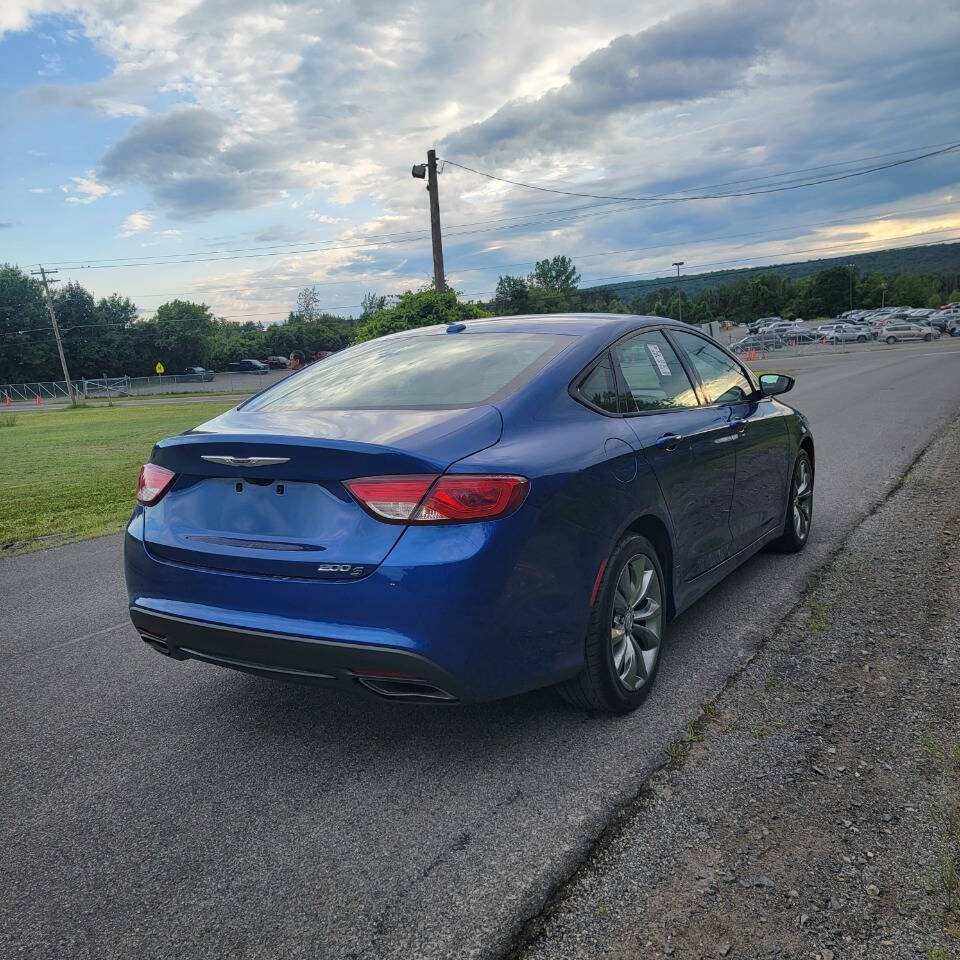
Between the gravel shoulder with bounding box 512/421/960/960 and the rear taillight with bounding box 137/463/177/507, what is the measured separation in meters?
2.05

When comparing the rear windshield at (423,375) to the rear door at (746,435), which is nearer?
the rear windshield at (423,375)

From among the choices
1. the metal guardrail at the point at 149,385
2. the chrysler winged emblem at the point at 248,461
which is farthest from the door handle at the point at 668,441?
the metal guardrail at the point at 149,385

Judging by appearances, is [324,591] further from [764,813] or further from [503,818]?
[764,813]

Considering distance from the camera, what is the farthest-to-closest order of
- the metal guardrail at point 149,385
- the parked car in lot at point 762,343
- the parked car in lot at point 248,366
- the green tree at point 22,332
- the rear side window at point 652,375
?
1. the green tree at point 22,332
2. the parked car in lot at point 248,366
3. the parked car in lot at point 762,343
4. the metal guardrail at point 149,385
5. the rear side window at point 652,375

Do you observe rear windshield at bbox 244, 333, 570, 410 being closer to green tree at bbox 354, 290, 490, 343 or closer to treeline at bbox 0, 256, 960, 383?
green tree at bbox 354, 290, 490, 343

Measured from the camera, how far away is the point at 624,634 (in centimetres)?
343

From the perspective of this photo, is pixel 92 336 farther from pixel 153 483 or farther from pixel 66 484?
pixel 153 483

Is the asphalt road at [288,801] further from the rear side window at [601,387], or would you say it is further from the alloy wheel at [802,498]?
the rear side window at [601,387]

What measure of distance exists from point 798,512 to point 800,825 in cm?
344

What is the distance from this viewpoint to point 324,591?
2803 millimetres

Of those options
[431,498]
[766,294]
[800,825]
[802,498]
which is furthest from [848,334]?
[766,294]

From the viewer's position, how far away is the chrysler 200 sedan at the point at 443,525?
2748mm

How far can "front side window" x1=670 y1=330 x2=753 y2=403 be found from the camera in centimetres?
463

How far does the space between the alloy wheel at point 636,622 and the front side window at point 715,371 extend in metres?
1.38
